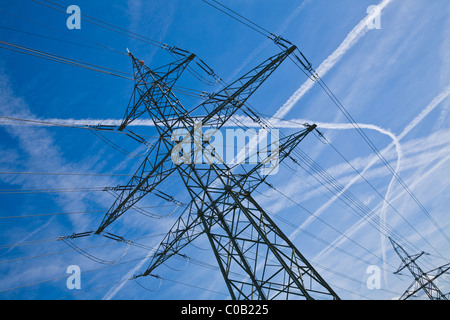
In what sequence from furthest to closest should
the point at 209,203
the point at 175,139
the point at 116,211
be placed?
Answer: the point at 116,211
the point at 175,139
the point at 209,203

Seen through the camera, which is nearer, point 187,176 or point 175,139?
point 187,176

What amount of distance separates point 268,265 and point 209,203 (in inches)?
131
